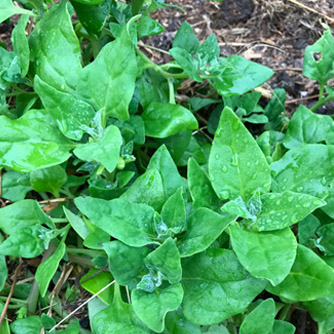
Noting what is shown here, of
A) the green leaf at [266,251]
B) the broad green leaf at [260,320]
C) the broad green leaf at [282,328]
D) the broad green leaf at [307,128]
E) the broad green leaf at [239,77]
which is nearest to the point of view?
the green leaf at [266,251]

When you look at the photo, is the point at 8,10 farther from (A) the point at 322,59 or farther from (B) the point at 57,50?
(A) the point at 322,59

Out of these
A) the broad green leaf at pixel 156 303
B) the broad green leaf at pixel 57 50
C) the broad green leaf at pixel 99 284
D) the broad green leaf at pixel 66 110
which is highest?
the broad green leaf at pixel 57 50

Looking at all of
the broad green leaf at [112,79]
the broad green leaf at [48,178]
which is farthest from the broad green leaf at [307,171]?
the broad green leaf at [48,178]

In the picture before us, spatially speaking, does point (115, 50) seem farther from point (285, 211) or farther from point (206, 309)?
point (206, 309)

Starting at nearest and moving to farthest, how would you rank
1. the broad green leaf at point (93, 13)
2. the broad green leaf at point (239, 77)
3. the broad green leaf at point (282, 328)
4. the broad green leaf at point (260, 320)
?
the broad green leaf at point (260, 320), the broad green leaf at point (282, 328), the broad green leaf at point (93, 13), the broad green leaf at point (239, 77)

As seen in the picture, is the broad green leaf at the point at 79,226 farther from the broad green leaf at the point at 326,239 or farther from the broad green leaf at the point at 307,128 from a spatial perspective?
the broad green leaf at the point at 307,128

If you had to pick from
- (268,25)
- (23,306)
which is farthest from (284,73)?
(23,306)
